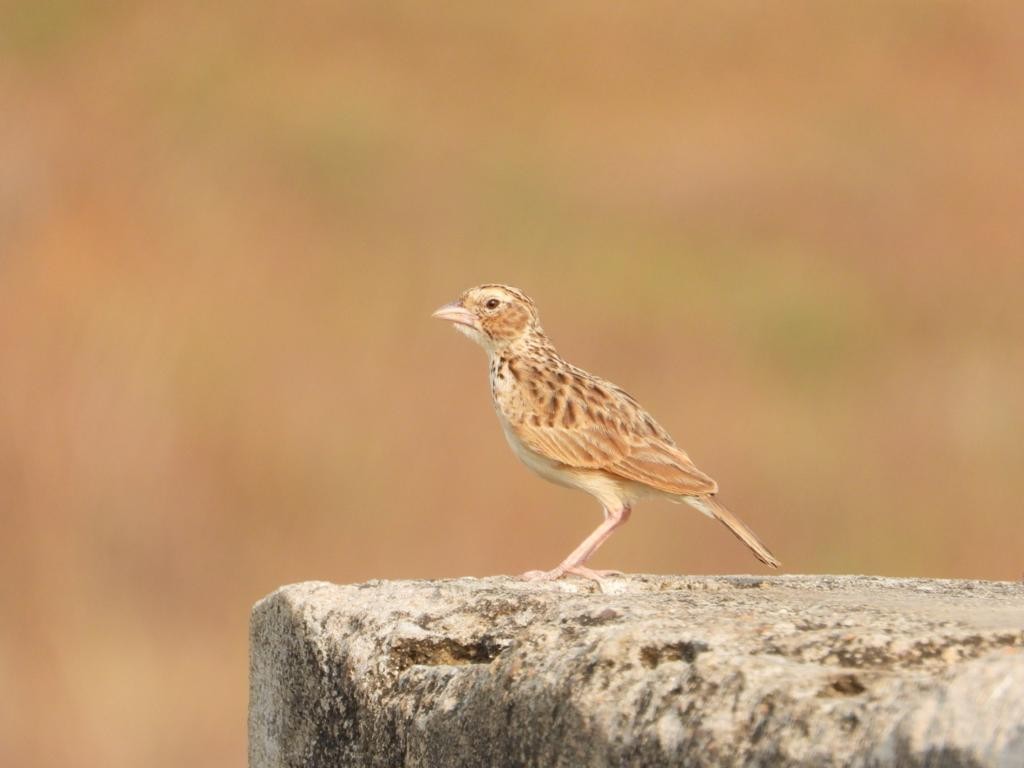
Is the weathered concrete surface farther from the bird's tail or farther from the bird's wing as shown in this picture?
the bird's wing

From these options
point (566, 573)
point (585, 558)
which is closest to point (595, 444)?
point (585, 558)

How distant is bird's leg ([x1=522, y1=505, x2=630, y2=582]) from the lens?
205 inches

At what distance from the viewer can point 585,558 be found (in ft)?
19.0

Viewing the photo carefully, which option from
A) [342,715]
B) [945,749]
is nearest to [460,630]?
[342,715]

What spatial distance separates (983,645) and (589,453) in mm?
3277

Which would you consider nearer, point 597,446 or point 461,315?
point 597,446

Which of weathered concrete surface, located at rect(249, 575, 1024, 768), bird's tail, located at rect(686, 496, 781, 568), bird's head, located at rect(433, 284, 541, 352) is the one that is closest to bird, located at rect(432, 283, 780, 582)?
bird's tail, located at rect(686, 496, 781, 568)

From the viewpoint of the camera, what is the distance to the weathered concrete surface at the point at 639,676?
241 centimetres

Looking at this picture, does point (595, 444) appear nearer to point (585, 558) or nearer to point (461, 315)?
point (585, 558)

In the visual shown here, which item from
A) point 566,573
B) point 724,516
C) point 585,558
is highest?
point 724,516

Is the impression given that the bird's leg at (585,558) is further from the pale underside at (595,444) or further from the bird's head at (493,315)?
the bird's head at (493,315)

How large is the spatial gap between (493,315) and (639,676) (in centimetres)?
429

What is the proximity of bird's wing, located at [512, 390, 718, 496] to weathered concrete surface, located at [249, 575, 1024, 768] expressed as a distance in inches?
56.3

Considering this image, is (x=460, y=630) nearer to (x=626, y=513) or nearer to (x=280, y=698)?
(x=280, y=698)
